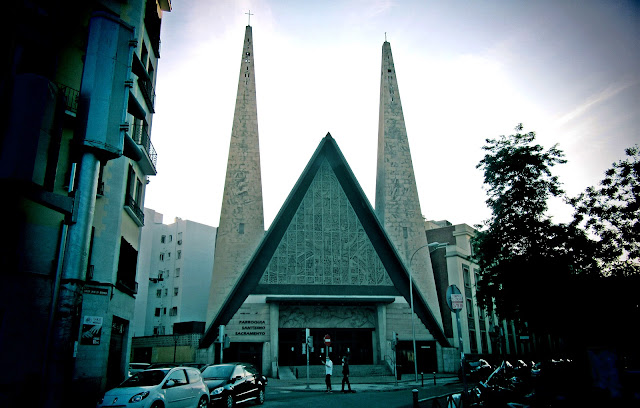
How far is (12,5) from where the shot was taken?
956 centimetres

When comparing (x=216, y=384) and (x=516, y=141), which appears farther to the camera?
(x=516, y=141)

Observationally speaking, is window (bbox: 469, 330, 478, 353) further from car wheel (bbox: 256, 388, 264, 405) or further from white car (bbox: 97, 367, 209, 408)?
white car (bbox: 97, 367, 209, 408)

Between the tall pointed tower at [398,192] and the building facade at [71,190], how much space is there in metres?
25.7

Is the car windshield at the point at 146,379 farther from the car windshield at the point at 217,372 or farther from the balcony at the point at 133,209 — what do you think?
the balcony at the point at 133,209

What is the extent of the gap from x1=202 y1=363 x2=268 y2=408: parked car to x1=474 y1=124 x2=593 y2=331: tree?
14.1m

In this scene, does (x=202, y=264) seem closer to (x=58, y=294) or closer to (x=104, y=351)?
(x=104, y=351)

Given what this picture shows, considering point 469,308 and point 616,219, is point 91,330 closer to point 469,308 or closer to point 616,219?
point 616,219

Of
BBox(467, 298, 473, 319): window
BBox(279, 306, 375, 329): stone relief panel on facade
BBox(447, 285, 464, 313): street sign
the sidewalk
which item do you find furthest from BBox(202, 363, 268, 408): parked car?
BBox(467, 298, 473, 319): window

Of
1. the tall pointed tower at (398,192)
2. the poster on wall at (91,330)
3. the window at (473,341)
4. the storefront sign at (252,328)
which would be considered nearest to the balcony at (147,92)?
the poster on wall at (91,330)

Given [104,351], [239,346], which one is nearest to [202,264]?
[239,346]

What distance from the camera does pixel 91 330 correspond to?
15.9 metres

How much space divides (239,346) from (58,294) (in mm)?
30560

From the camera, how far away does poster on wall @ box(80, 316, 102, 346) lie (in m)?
15.7

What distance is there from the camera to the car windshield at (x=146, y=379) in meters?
11.7
